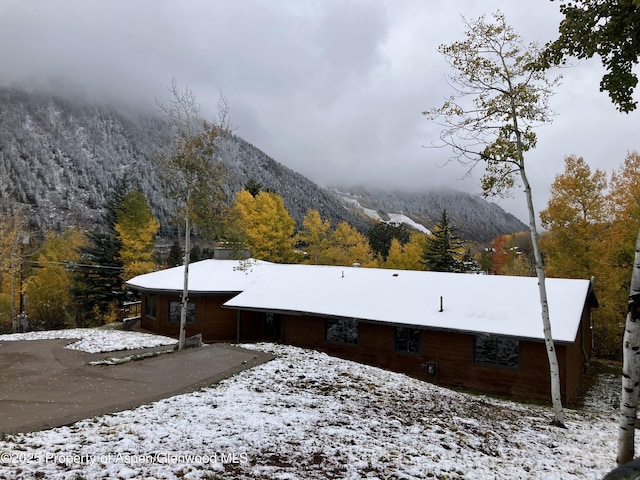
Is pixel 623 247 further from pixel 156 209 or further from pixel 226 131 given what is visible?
pixel 156 209

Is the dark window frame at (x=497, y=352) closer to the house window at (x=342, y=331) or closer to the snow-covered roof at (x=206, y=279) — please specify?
the house window at (x=342, y=331)

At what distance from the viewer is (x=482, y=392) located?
14242 mm

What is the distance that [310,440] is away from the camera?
6.35m

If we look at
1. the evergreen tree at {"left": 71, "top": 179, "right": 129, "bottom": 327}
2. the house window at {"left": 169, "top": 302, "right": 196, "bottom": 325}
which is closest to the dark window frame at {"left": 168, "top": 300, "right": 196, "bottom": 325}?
the house window at {"left": 169, "top": 302, "right": 196, "bottom": 325}

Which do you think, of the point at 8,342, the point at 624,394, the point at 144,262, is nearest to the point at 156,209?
the point at 144,262

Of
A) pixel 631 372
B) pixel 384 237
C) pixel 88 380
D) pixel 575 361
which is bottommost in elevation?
pixel 575 361

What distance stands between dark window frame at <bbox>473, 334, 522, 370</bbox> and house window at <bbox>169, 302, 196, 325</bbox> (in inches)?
547

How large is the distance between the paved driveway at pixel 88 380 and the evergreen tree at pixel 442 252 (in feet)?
87.5

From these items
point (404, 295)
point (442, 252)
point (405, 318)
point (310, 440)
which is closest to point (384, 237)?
point (442, 252)

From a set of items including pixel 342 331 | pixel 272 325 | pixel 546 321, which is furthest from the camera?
pixel 272 325

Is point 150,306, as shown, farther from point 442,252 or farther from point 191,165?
point 442,252

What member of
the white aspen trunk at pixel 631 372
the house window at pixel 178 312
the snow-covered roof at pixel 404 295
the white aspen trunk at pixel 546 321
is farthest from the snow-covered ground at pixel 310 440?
the house window at pixel 178 312

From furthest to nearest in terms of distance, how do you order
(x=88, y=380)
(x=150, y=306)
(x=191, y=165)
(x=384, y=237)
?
1. (x=384, y=237)
2. (x=150, y=306)
3. (x=191, y=165)
4. (x=88, y=380)

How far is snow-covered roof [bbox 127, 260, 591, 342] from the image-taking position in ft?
46.7
